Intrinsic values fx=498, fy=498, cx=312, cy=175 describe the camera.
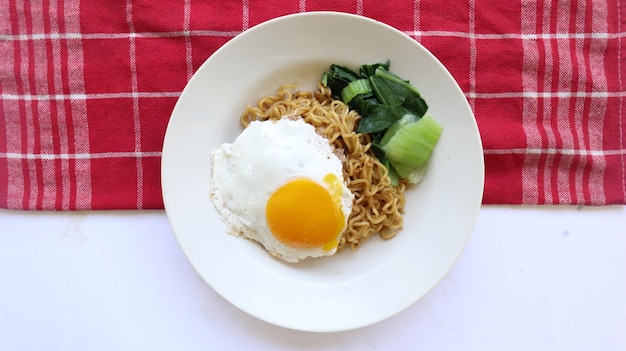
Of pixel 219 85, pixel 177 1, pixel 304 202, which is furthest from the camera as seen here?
pixel 177 1

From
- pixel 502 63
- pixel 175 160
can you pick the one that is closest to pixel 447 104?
pixel 502 63

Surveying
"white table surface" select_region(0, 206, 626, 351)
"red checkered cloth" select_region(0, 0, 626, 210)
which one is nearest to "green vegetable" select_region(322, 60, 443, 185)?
"red checkered cloth" select_region(0, 0, 626, 210)

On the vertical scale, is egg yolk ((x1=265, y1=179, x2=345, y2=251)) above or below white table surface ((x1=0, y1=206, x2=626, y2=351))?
above

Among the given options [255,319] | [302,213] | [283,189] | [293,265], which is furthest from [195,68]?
[255,319]

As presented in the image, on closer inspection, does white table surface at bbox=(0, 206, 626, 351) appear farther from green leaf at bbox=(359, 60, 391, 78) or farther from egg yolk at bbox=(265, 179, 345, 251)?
green leaf at bbox=(359, 60, 391, 78)

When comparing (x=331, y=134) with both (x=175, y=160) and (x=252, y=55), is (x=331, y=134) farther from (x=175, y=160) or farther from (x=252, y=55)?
(x=175, y=160)

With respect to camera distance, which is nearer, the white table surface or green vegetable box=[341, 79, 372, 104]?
green vegetable box=[341, 79, 372, 104]

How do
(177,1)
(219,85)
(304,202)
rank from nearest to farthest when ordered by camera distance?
(304,202)
(219,85)
(177,1)
